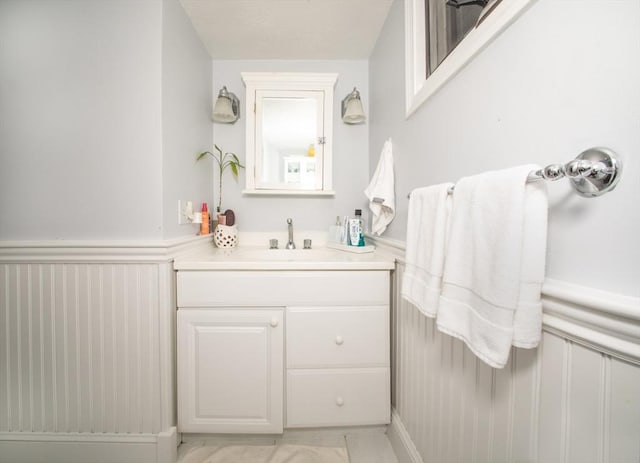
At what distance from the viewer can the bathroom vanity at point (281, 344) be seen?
103cm

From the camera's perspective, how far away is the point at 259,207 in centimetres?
160

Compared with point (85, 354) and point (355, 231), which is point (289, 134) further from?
point (85, 354)

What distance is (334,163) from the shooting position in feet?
5.25

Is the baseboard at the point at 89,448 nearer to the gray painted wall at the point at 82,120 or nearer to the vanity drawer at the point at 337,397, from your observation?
the vanity drawer at the point at 337,397

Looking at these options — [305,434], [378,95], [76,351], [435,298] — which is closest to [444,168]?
[435,298]

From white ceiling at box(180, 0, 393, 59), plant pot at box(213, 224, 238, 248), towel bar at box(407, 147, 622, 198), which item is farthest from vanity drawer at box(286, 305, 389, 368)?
white ceiling at box(180, 0, 393, 59)

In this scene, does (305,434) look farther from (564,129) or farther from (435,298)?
(564,129)

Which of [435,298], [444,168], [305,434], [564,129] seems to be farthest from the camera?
[305,434]

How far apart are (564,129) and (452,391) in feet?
2.29

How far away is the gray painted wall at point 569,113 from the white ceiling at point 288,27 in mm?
882

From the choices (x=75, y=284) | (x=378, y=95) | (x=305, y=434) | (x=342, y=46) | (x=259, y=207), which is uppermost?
(x=342, y=46)

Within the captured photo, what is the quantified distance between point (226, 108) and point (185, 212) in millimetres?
702

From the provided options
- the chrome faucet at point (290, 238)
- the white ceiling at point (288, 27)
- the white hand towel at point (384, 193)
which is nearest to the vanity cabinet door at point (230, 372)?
the chrome faucet at point (290, 238)

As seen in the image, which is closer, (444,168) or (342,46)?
(444,168)
